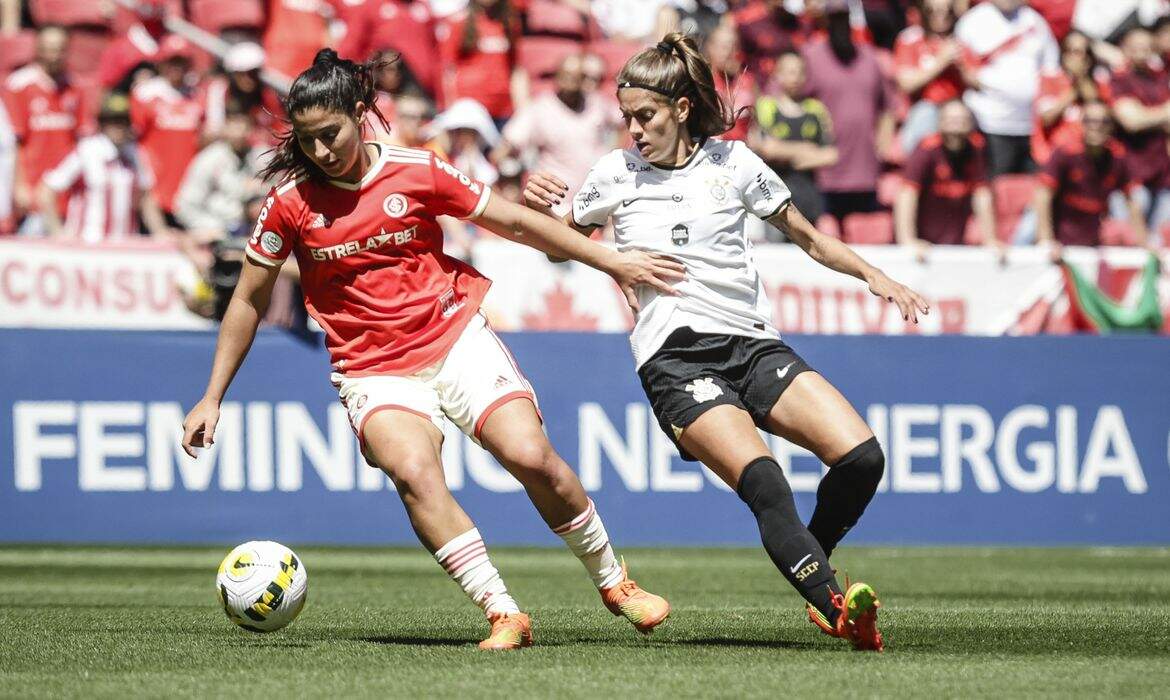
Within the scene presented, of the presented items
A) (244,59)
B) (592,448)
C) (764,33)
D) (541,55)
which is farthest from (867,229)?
(244,59)

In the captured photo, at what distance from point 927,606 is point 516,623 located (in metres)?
2.88

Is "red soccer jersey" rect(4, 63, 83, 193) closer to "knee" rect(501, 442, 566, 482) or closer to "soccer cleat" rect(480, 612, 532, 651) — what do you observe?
"knee" rect(501, 442, 566, 482)

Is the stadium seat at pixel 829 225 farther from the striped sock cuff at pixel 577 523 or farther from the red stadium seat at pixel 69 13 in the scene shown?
the striped sock cuff at pixel 577 523

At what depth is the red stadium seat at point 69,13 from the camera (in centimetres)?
1612

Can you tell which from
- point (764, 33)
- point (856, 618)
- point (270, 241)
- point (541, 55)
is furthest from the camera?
point (541, 55)

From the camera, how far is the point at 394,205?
648 cm

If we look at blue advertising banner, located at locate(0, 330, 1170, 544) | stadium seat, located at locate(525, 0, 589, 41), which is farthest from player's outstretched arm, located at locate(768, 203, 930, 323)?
stadium seat, located at locate(525, 0, 589, 41)

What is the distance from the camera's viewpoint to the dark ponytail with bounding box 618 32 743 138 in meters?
6.70

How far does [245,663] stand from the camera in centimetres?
598

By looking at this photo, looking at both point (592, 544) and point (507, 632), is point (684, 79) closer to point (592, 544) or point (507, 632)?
point (592, 544)

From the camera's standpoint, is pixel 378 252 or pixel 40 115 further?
pixel 40 115

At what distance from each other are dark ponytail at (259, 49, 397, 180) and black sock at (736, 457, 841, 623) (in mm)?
1906

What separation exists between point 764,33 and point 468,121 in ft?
9.59

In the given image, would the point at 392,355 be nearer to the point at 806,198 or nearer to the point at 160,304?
the point at 160,304
